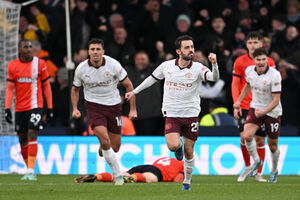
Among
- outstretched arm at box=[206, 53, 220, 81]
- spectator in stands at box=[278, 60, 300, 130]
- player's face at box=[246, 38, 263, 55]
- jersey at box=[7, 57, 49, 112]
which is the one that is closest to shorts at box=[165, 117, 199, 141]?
outstretched arm at box=[206, 53, 220, 81]

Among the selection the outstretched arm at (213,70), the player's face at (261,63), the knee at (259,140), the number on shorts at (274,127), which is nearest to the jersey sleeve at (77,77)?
the outstretched arm at (213,70)

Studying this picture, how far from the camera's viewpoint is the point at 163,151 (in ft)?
50.6

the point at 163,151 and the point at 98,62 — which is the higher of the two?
the point at 98,62

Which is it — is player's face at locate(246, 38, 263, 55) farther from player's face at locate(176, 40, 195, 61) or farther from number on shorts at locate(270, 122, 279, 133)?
player's face at locate(176, 40, 195, 61)

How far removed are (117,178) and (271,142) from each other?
107 inches

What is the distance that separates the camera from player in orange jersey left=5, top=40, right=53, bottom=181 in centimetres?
1358

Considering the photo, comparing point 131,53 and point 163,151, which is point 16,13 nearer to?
point 131,53

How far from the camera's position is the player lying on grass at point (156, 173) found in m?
12.2

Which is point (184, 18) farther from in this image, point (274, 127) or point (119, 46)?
point (274, 127)

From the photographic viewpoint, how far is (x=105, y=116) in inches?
467

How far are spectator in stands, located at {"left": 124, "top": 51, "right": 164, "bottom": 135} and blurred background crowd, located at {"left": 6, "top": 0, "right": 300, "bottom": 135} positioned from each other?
0.02m

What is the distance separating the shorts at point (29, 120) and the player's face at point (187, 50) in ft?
13.1

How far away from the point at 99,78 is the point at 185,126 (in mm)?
1888

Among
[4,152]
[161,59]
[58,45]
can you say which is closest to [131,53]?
[161,59]
